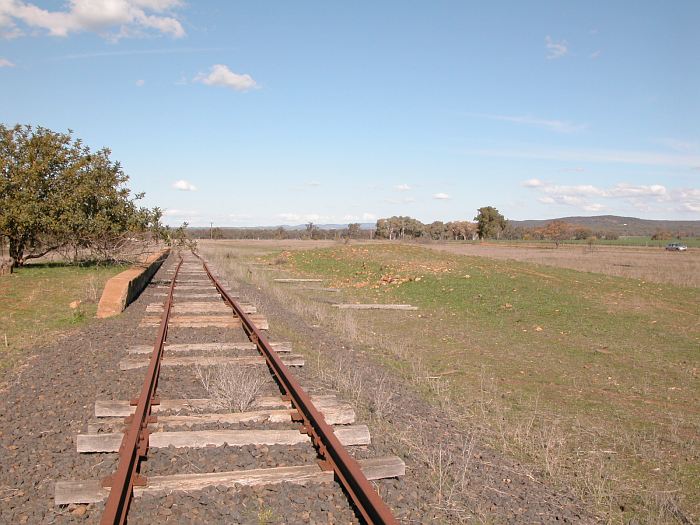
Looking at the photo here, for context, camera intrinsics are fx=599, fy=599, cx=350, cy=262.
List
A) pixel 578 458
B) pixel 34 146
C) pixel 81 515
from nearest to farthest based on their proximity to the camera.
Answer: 1. pixel 81 515
2. pixel 578 458
3. pixel 34 146

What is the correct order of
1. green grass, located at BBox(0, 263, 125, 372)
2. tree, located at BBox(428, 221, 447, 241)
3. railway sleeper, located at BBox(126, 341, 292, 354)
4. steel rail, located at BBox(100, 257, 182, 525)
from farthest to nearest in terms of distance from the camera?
tree, located at BBox(428, 221, 447, 241) < green grass, located at BBox(0, 263, 125, 372) < railway sleeper, located at BBox(126, 341, 292, 354) < steel rail, located at BBox(100, 257, 182, 525)

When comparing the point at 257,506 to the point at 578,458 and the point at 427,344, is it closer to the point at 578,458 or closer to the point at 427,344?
the point at 578,458

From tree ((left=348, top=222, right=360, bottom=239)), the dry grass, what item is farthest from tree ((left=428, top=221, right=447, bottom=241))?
the dry grass

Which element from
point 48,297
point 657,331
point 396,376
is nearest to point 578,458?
point 396,376

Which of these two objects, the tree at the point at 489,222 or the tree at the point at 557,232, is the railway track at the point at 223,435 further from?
the tree at the point at 489,222

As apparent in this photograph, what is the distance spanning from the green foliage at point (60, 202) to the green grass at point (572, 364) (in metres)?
10.2

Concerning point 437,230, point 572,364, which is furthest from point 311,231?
point 572,364

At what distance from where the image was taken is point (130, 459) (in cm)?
427

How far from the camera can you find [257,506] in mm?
4012

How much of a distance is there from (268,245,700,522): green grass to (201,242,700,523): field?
0.03m

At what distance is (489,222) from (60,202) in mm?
128910

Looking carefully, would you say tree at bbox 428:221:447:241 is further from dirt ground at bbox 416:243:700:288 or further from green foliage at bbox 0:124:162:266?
green foliage at bbox 0:124:162:266

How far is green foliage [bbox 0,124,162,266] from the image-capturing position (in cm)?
2380

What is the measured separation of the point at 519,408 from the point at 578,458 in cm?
203
